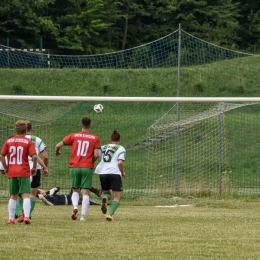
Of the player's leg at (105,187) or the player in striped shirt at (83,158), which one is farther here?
the player's leg at (105,187)

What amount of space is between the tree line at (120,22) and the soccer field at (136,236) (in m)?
31.5

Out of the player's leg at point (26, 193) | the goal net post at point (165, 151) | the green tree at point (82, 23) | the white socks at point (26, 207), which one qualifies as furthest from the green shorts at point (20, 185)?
the green tree at point (82, 23)

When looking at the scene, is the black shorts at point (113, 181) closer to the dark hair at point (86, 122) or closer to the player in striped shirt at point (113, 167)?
the player in striped shirt at point (113, 167)

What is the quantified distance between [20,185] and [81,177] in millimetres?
1213

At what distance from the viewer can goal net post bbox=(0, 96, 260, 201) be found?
20.2 m

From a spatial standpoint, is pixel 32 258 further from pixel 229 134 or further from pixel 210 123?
pixel 229 134

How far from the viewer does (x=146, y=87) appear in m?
28.2

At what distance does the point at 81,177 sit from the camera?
13125 millimetres

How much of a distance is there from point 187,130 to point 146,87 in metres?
6.58

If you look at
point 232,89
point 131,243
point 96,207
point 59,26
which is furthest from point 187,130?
point 59,26

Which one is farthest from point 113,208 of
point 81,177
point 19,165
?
point 19,165

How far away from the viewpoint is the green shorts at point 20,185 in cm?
1221

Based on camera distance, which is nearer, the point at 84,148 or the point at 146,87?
the point at 84,148

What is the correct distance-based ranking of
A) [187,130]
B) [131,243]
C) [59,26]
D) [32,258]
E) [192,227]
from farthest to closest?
[59,26] → [187,130] → [192,227] → [131,243] → [32,258]
